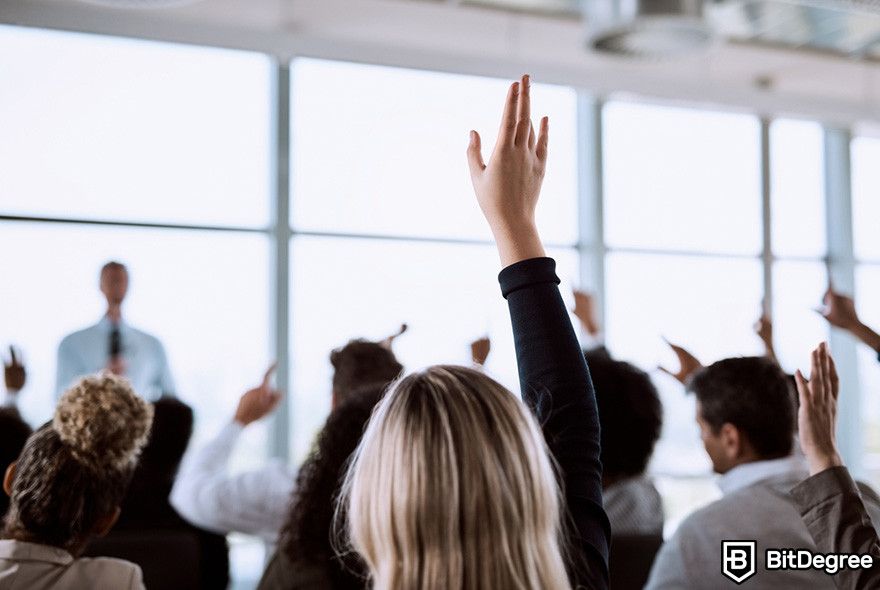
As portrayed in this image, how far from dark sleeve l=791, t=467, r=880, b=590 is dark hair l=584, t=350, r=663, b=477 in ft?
3.22

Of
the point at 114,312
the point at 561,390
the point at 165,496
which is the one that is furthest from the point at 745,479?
the point at 114,312

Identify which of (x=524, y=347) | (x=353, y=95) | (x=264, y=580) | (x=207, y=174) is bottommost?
(x=264, y=580)

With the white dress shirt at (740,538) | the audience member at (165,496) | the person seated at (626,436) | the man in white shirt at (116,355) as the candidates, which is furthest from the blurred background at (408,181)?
the white dress shirt at (740,538)

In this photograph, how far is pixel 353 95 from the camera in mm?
5961

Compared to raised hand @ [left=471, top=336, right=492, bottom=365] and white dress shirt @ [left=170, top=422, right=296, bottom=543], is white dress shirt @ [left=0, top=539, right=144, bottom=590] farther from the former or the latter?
raised hand @ [left=471, top=336, right=492, bottom=365]

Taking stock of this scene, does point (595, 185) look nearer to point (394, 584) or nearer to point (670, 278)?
point (670, 278)

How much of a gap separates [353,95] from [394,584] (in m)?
5.31

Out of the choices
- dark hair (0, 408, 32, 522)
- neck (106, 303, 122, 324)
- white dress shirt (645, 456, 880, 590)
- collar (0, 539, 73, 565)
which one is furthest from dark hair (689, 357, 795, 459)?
neck (106, 303, 122, 324)

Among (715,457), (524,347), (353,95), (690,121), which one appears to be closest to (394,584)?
(524,347)

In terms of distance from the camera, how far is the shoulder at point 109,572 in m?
1.56

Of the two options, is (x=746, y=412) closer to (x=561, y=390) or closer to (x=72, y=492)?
(x=561, y=390)

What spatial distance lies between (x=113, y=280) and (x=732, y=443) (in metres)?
3.56

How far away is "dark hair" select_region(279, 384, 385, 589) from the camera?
1670 mm

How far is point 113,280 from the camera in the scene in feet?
15.6
